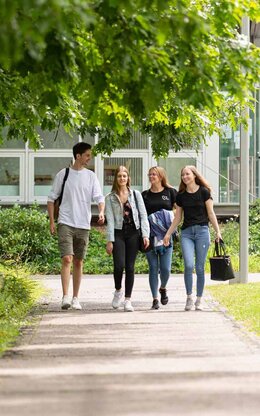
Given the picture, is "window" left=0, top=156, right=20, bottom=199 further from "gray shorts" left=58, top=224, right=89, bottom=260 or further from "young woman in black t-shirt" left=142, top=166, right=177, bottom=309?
"gray shorts" left=58, top=224, right=89, bottom=260

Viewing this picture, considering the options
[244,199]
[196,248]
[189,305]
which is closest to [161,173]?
[196,248]

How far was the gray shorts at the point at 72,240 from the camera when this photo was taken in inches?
566

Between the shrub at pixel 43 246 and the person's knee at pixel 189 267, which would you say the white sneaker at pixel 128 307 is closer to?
the person's knee at pixel 189 267

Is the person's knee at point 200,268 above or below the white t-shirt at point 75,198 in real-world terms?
below

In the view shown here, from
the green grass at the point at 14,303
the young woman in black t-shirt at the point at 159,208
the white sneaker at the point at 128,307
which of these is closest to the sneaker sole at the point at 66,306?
the green grass at the point at 14,303

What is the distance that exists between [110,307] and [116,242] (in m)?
1.01

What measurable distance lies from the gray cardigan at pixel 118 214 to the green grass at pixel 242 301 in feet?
4.82

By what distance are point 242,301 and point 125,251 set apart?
6.23 ft

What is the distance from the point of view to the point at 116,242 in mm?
14461

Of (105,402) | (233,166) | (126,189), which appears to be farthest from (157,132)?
(233,166)

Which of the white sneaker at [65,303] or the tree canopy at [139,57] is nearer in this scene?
the tree canopy at [139,57]

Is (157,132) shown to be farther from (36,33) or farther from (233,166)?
(233,166)

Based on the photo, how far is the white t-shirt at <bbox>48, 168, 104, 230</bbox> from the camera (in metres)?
14.5

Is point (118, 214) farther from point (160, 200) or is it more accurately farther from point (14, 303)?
point (14, 303)
